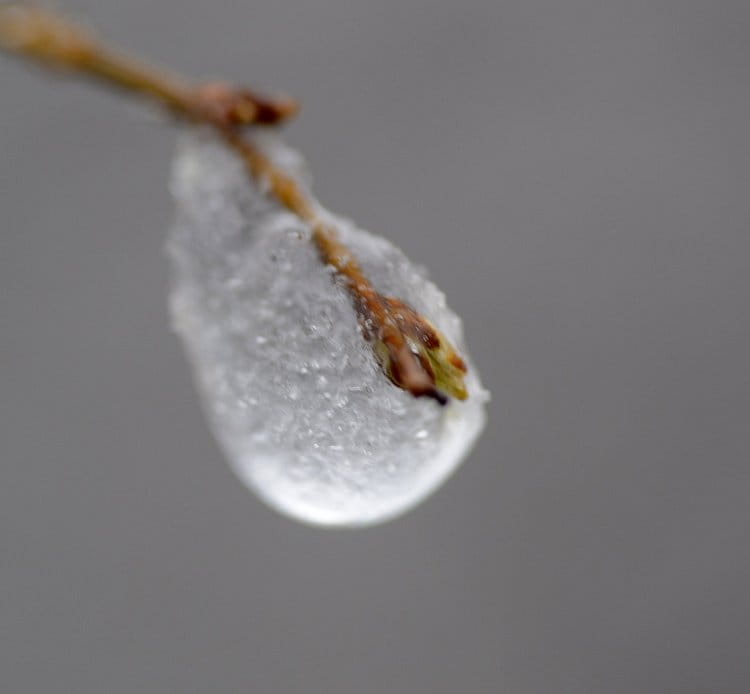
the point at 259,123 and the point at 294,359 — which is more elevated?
the point at 259,123

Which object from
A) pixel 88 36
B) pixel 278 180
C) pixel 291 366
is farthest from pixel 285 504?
pixel 88 36

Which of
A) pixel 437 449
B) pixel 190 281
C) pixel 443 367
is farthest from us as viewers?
pixel 190 281

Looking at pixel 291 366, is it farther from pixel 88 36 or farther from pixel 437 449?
pixel 88 36

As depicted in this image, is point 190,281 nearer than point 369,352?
No
